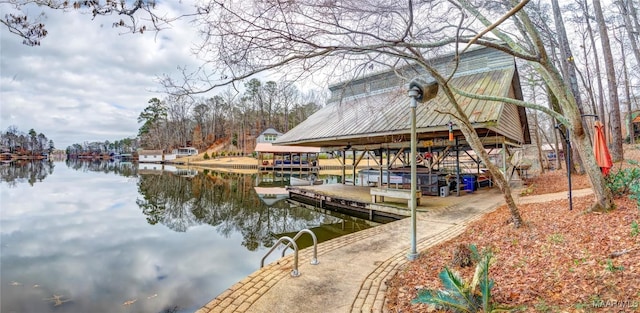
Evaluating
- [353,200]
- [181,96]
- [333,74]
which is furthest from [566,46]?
[181,96]

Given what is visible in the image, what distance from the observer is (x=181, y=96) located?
4020mm

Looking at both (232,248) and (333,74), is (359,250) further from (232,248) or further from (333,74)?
(232,248)

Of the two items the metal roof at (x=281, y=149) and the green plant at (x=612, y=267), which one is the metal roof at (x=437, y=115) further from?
the metal roof at (x=281, y=149)

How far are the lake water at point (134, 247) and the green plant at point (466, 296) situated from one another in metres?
3.74

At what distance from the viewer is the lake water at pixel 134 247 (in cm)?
499

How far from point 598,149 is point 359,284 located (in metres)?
4.94

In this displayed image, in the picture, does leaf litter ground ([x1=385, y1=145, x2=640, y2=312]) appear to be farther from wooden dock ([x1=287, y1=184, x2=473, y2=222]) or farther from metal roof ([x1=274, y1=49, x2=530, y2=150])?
metal roof ([x1=274, y1=49, x2=530, y2=150])

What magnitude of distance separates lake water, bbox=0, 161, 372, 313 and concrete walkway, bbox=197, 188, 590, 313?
5.46ft

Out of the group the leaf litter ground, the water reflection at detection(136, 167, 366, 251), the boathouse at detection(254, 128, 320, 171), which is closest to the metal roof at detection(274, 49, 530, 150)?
the water reflection at detection(136, 167, 366, 251)

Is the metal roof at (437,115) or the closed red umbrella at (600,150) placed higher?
the metal roof at (437,115)

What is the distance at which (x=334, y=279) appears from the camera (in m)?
3.83

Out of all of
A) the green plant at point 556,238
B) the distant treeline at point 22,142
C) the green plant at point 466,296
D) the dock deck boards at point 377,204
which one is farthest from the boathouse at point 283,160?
the distant treeline at point 22,142

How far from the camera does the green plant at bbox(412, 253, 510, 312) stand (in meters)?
2.52

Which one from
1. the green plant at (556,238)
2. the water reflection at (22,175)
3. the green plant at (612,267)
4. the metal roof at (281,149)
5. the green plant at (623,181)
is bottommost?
the water reflection at (22,175)
